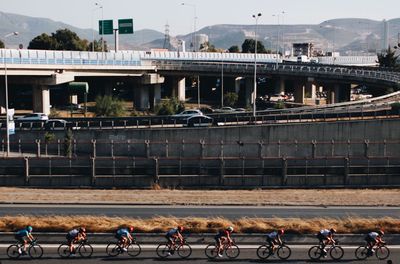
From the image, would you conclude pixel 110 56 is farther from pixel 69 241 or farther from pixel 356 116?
pixel 69 241

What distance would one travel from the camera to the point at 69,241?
977 inches

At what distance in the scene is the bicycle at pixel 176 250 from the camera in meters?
25.1

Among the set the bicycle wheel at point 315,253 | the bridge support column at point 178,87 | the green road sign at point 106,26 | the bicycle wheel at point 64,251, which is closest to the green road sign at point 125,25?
the green road sign at point 106,26

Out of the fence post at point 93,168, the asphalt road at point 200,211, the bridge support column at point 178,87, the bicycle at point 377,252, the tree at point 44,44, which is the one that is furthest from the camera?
the tree at point 44,44

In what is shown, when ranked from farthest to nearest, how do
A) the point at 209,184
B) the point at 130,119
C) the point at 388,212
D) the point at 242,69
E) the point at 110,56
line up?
the point at 242,69 < the point at 110,56 < the point at 130,119 < the point at 209,184 < the point at 388,212

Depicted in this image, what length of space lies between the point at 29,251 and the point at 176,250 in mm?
6124

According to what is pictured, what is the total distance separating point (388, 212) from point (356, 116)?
95.7 ft

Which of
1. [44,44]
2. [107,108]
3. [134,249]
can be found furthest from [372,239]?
[44,44]

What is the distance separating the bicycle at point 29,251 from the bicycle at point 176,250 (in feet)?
16.3

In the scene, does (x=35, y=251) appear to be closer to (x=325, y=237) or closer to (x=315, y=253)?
(x=315, y=253)

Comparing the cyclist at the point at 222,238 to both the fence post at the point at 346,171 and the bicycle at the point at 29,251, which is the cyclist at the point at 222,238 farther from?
the fence post at the point at 346,171

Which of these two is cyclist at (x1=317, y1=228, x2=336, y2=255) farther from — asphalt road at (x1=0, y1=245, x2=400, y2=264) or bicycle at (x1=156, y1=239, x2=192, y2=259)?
bicycle at (x1=156, y1=239, x2=192, y2=259)

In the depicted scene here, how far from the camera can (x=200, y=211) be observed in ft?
117

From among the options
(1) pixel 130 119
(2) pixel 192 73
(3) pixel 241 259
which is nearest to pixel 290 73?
(2) pixel 192 73
